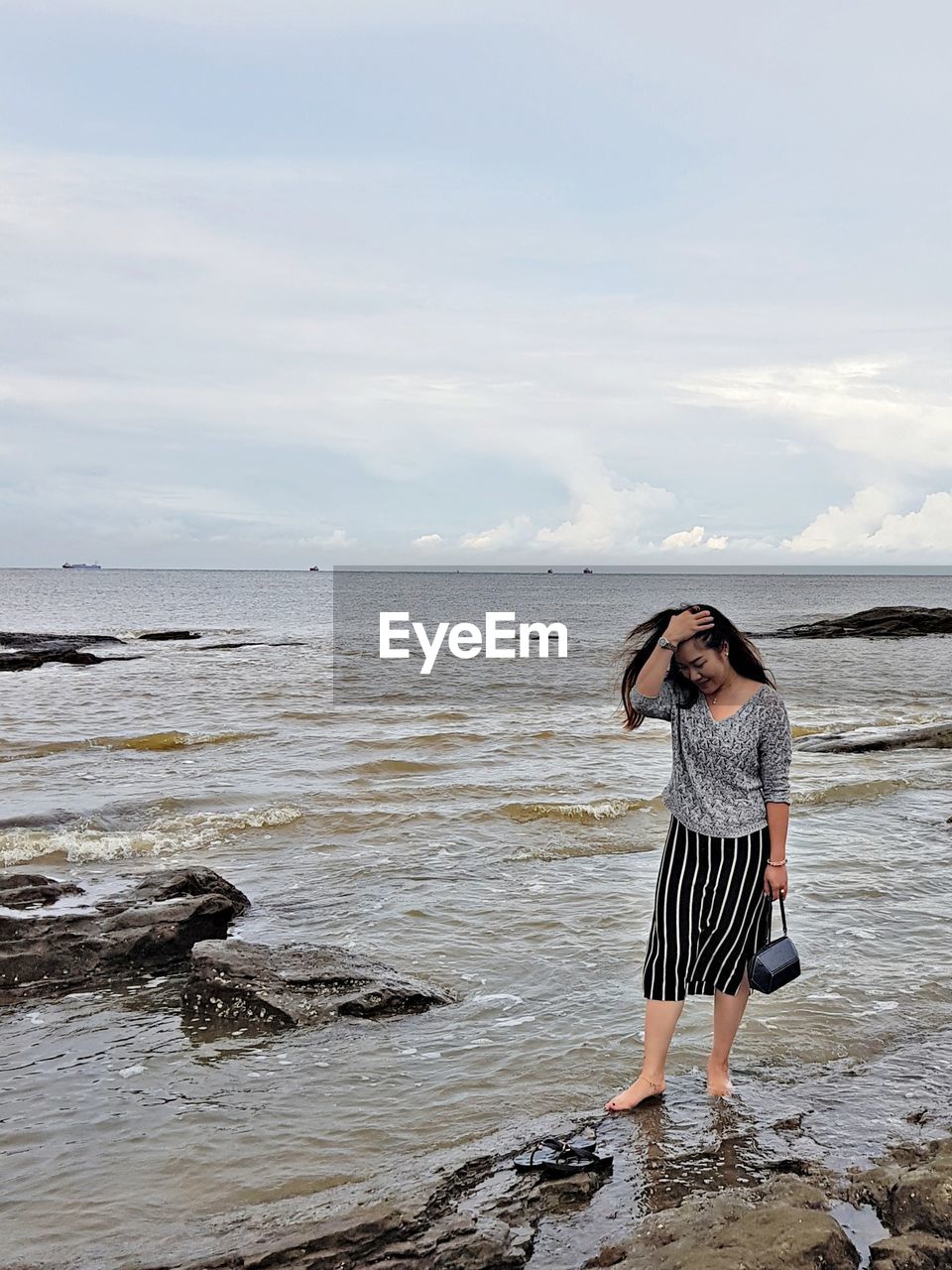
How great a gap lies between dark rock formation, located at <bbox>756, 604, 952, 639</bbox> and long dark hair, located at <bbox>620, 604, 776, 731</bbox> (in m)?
54.4

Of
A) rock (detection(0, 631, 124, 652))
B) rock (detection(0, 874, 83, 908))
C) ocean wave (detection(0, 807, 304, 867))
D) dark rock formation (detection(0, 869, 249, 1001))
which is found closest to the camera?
dark rock formation (detection(0, 869, 249, 1001))

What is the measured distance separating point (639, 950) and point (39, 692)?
22.5 m

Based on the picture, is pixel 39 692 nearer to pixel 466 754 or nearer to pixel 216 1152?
pixel 466 754

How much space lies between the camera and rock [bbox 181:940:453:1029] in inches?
234

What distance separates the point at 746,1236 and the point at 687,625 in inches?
86.3

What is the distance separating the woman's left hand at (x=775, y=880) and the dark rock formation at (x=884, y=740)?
12324 mm

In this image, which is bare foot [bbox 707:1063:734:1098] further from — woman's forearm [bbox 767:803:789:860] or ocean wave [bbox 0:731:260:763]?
ocean wave [bbox 0:731:260:763]

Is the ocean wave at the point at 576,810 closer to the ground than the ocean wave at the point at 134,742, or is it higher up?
higher up

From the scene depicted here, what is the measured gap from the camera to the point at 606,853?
10219mm

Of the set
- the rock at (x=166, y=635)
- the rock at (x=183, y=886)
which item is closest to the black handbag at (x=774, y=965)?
the rock at (x=183, y=886)

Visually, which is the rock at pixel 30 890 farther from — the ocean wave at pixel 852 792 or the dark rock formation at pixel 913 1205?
the ocean wave at pixel 852 792

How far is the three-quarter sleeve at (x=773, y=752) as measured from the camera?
4586 mm

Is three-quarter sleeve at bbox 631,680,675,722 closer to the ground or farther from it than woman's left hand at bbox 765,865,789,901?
farther from it

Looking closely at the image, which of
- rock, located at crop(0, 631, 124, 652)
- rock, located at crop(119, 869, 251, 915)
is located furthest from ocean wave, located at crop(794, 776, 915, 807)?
rock, located at crop(0, 631, 124, 652)
